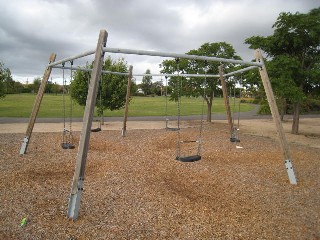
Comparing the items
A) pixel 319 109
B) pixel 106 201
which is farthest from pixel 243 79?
pixel 319 109

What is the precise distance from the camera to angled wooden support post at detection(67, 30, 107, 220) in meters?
4.57

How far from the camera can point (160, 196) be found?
5.46 metres

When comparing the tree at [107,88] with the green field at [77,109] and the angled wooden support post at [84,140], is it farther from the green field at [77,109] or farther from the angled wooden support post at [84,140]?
the angled wooden support post at [84,140]

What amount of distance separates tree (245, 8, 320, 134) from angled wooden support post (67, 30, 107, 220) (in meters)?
10.4

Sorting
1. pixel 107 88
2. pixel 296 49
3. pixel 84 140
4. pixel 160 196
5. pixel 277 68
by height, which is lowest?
pixel 160 196

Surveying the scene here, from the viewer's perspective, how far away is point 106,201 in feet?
17.0

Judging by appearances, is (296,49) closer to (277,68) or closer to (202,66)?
(277,68)

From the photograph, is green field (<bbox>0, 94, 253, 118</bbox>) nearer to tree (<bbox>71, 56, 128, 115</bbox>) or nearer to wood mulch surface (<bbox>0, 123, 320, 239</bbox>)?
tree (<bbox>71, 56, 128, 115</bbox>)

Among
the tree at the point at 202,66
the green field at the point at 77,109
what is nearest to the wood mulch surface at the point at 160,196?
the tree at the point at 202,66

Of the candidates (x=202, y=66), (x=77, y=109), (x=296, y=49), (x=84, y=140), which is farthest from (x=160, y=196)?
(x=77, y=109)

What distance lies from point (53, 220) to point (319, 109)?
3917 centimetres

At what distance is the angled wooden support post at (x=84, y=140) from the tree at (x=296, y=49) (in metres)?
10.4

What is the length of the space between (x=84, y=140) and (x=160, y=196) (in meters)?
1.83

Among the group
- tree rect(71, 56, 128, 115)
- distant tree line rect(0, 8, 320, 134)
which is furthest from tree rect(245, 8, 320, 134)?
tree rect(71, 56, 128, 115)
